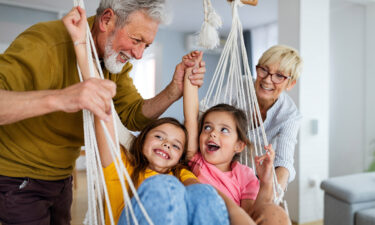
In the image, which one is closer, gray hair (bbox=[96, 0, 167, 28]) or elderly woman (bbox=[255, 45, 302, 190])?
Answer: gray hair (bbox=[96, 0, 167, 28])

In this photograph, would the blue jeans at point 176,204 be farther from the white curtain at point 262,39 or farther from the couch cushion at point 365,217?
the white curtain at point 262,39

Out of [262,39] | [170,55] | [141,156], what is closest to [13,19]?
[170,55]

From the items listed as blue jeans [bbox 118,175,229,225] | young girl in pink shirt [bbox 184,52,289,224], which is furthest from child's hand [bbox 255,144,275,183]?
blue jeans [bbox 118,175,229,225]

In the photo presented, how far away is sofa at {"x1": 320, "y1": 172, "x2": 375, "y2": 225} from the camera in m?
A: 2.20

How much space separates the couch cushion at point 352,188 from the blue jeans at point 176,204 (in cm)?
178

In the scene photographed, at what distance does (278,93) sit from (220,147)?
1.58 feet

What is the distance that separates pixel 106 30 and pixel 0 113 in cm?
54

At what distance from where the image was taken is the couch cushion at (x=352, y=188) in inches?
87.4

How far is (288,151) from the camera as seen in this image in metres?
1.44

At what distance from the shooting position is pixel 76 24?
0.93 metres

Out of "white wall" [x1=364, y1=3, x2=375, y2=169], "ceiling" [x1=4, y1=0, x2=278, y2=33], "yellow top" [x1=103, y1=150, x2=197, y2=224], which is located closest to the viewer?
"yellow top" [x1=103, y1=150, x2=197, y2=224]

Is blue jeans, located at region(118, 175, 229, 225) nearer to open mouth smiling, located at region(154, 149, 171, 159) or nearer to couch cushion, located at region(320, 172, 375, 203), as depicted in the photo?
open mouth smiling, located at region(154, 149, 171, 159)

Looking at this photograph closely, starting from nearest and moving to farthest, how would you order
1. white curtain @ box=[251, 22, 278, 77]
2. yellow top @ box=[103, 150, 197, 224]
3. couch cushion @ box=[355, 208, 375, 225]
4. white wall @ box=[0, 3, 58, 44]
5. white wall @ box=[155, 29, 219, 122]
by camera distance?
yellow top @ box=[103, 150, 197, 224], couch cushion @ box=[355, 208, 375, 225], white wall @ box=[0, 3, 58, 44], white curtain @ box=[251, 22, 278, 77], white wall @ box=[155, 29, 219, 122]

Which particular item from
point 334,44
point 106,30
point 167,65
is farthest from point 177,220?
point 167,65
